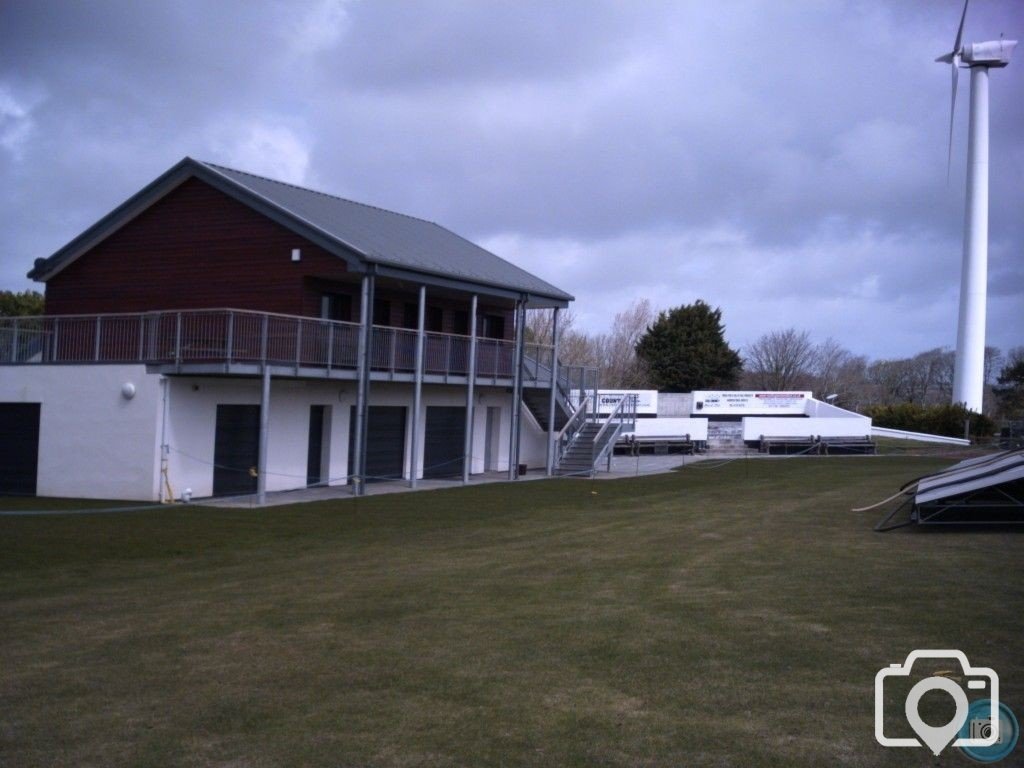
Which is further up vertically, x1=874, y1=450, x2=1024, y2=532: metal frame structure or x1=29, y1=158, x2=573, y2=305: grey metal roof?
x1=29, y1=158, x2=573, y2=305: grey metal roof

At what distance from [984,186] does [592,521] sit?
152 ft

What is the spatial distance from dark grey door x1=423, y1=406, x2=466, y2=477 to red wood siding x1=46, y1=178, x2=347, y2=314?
20.9 ft

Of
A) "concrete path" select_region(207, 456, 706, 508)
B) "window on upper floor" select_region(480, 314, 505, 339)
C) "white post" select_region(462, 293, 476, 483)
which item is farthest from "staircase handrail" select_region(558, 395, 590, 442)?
"white post" select_region(462, 293, 476, 483)

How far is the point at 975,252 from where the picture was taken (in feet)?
189

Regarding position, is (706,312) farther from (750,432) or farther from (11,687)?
(11,687)

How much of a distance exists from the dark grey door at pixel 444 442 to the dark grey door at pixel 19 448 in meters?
11.2

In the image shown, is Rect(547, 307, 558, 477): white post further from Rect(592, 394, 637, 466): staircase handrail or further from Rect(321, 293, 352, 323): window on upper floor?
Rect(321, 293, 352, 323): window on upper floor

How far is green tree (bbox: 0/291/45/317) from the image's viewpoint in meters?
54.3

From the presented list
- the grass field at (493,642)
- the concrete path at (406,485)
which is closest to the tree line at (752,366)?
the concrete path at (406,485)

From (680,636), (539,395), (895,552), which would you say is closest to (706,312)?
(539,395)

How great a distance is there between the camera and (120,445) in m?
23.3

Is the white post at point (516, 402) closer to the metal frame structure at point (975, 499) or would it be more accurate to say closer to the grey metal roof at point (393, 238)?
the grey metal roof at point (393, 238)

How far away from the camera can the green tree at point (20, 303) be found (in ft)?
178

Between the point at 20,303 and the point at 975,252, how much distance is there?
50726mm
